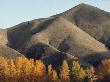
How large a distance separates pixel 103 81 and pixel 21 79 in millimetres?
40318

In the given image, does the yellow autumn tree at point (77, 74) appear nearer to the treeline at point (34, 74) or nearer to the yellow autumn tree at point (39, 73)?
the treeline at point (34, 74)

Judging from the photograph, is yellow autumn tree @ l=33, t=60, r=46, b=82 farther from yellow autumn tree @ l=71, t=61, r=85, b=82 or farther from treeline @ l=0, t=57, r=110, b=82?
yellow autumn tree @ l=71, t=61, r=85, b=82

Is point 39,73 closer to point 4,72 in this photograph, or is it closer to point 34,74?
point 34,74

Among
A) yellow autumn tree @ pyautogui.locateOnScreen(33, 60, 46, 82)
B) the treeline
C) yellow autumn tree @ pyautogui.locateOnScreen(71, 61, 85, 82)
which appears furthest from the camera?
yellow autumn tree @ pyautogui.locateOnScreen(71, 61, 85, 82)

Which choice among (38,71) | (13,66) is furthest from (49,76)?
(13,66)

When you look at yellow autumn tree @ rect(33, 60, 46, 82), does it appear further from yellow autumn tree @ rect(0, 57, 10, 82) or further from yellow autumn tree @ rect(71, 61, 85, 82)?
yellow autumn tree @ rect(71, 61, 85, 82)

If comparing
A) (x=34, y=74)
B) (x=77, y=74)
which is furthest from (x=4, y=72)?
(x=77, y=74)

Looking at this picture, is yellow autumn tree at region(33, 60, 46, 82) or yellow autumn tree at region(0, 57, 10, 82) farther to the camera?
yellow autumn tree at region(33, 60, 46, 82)

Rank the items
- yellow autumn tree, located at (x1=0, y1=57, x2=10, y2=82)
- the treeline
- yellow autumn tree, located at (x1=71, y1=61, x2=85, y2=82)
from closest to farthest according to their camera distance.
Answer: yellow autumn tree, located at (x1=0, y1=57, x2=10, y2=82)
the treeline
yellow autumn tree, located at (x1=71, y1=61, x2=85, y2=82)

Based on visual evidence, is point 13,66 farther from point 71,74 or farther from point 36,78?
point 71,74

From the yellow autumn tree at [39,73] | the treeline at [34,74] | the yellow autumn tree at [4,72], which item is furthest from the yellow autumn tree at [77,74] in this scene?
the yellow autumn tree at [4,72]

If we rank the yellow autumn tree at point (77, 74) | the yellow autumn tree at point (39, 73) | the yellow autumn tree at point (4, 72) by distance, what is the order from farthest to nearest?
the yellow autumn tree at point (77, 74), the yellow autumn tree at point (39, 73), the yellow autumn tree at point (4, 72)

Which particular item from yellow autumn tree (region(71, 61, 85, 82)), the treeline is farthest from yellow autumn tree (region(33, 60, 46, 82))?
yellow autumn tree (region(71, 61, 85, 82))

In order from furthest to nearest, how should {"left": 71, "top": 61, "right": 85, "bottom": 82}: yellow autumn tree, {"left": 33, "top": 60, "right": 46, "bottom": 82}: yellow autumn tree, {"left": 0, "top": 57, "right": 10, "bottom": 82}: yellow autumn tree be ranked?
{"left": 71, "top": 61, "right": 85, "bottom": 82}: yellow autumn tree
{"left": 33, "top": 60, "right": 46, "bottom": 82}: yellow autumn tree
{"left": 0, "top": 57, "right": 10, "bottom": 82}: yellow autumn tree
